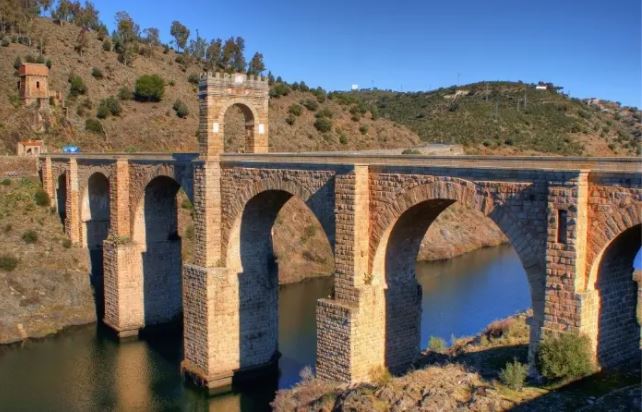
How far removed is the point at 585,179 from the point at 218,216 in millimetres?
10549

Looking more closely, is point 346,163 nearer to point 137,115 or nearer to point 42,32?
point 137,115

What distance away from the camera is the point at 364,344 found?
14.1 meters

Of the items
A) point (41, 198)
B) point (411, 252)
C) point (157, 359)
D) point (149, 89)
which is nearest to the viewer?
point (411, 252)

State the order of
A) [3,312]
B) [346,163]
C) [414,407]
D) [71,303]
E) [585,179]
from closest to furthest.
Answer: [585,179]
[414,407]
[346,163]
[3,312]
[71,303]

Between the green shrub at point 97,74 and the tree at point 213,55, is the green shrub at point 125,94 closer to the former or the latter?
the green shrub at point 97,74

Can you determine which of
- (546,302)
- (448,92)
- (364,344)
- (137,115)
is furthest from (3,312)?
(448,92)

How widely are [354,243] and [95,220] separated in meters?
17.6

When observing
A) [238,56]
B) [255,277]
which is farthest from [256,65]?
[255,277]

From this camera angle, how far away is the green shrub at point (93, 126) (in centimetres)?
4278

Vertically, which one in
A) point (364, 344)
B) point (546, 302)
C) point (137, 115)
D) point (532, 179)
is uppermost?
point (137, 115)

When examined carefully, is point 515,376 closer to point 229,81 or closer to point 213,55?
point 229,81

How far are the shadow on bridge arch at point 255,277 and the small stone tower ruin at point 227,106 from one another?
2.19m

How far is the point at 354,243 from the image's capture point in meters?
13.8

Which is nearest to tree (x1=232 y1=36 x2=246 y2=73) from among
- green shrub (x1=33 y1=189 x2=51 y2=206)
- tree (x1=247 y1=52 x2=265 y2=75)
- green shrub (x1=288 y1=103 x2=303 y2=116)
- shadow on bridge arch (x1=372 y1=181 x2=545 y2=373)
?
tree (x1=247 y1=52 x2=265 y2=75)
